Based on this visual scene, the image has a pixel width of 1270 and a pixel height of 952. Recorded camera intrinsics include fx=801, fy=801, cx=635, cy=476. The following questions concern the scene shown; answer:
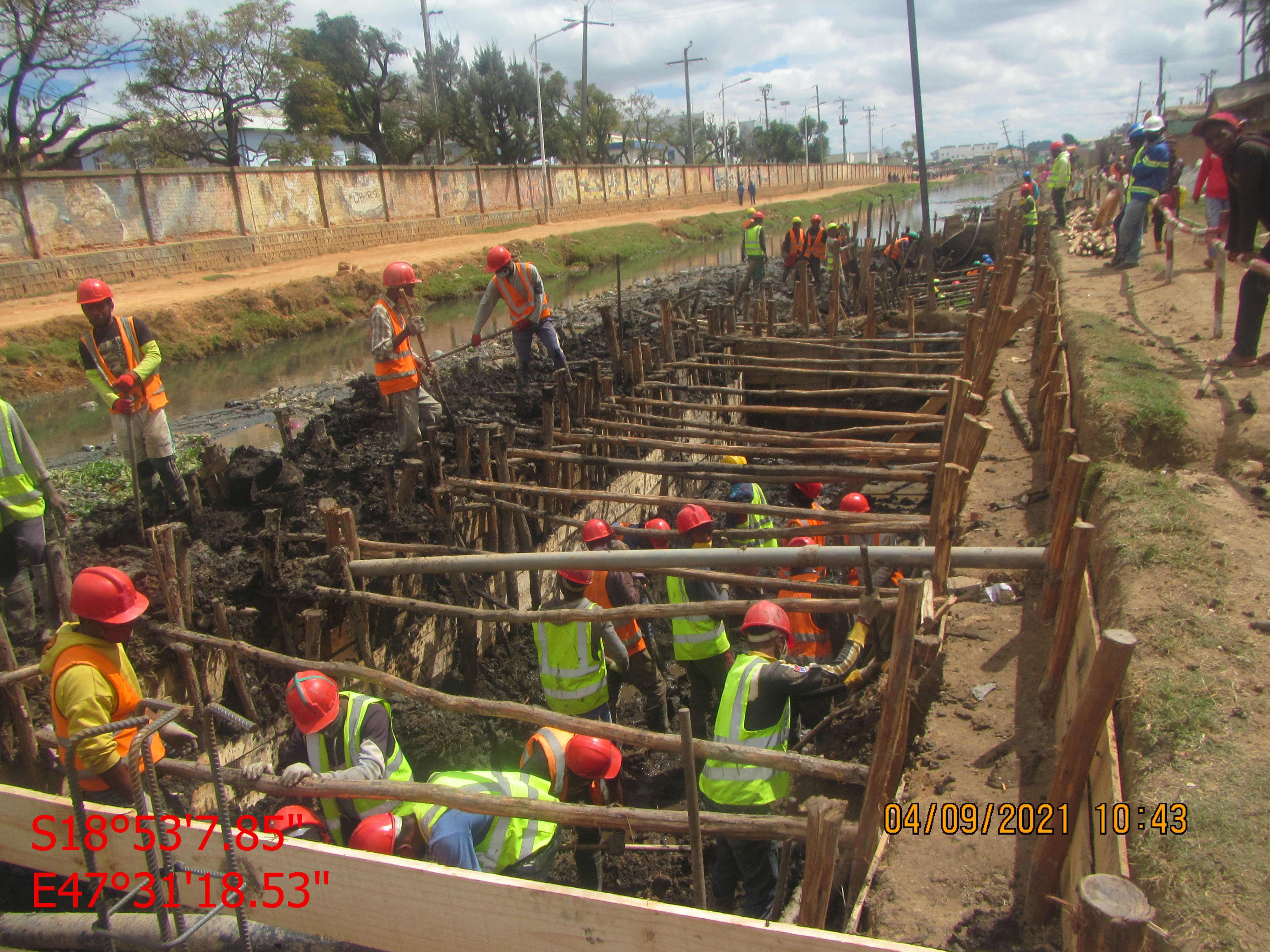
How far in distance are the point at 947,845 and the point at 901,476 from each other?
3.16 metres

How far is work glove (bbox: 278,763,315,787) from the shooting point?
2992 millimetres

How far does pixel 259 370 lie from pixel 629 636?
1369 centimetres

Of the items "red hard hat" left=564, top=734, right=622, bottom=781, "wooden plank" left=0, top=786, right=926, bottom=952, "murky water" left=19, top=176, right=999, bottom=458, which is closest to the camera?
"wooden plank" left=0, top=786, right=926, bottom=952

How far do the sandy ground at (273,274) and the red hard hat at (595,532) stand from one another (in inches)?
578

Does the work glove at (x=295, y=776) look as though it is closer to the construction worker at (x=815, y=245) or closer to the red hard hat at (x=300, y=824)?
the red hard hat at (x=300, y=824)

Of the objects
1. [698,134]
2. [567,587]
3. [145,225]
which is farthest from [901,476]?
[698,134]

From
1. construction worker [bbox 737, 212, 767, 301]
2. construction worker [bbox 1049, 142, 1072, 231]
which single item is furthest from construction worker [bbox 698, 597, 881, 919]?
construction worker [bbox 1049, 142, 1072, 231]

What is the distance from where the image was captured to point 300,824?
342cm

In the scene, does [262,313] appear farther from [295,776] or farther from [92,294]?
[295,776]

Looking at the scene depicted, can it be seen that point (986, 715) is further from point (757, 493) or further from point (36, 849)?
point (36, 849)

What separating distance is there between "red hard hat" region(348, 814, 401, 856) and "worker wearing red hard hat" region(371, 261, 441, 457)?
355cm

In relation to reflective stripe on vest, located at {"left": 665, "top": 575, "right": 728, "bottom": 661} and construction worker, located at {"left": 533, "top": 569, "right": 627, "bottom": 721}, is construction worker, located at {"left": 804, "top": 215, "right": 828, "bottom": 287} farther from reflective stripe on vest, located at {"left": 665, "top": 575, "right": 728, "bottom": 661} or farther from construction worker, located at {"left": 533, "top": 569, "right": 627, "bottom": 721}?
construction worker, located at {"left": 533, "top": 569, "right": 627, "bottom": 721}

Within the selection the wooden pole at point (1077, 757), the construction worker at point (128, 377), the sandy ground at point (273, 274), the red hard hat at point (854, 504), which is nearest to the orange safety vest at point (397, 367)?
the construction worker at point (128, 377)

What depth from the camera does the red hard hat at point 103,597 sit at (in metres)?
3.11
